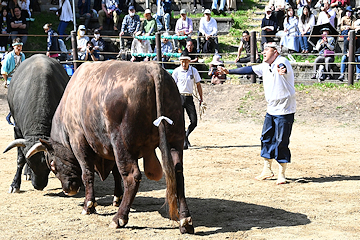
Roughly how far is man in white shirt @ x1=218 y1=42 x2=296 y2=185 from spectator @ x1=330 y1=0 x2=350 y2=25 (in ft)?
33.1

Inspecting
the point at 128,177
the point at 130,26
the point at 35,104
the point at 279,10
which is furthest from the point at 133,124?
the point at 279,10

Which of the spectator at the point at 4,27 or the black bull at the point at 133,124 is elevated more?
the spectator at the point at 4,27

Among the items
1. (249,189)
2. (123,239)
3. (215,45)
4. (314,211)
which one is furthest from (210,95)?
(123,239)

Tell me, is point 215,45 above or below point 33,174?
above

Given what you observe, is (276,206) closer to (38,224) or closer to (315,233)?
(315,233)

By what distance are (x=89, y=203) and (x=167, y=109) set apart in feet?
5.65

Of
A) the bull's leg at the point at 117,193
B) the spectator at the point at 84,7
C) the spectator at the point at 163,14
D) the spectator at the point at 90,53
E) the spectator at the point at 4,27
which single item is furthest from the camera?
the spectator at the point at 84,7

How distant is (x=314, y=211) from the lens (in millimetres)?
6242

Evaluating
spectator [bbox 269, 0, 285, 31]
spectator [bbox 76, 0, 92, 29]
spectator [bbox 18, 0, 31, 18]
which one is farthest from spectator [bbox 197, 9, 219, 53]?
spectator [bbox 18, 0, 31, 18]

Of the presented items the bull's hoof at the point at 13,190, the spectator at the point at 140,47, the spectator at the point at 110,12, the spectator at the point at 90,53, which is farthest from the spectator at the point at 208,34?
the bull's hoof at the point at 13,190

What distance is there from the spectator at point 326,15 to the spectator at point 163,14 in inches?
219

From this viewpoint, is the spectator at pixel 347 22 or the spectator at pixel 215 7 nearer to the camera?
the spectator at pixel 347 22

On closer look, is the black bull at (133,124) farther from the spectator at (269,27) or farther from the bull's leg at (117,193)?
the spectator at (269,27)

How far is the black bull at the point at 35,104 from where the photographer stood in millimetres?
7195
